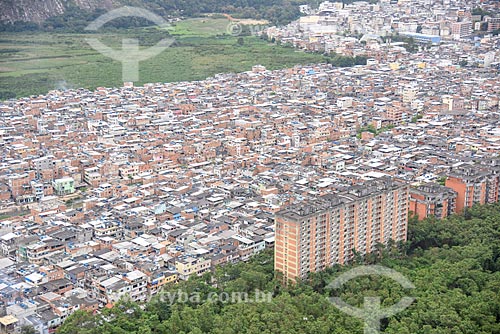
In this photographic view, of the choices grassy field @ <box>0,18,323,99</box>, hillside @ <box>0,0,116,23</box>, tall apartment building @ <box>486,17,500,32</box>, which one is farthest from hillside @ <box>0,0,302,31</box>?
tall apartment building @ <box>486,17,500,32</box>

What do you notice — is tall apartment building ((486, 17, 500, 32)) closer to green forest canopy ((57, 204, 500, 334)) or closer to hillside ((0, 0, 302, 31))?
hillside ((0, 0, 302, 31))

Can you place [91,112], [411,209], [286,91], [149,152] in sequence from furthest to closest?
[286,91] < [91,112] < [149,152] < [411,209]

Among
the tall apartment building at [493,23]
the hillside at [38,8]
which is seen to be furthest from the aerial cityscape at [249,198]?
the tall apartment building at [493,23]

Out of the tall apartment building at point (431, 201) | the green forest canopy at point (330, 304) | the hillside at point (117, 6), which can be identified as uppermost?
the hillside at point (117, 6)

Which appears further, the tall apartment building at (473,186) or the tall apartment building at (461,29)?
the tall apartment building at (461,29)

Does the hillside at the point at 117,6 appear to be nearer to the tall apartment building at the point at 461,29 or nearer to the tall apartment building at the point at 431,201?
the tall apartment building at the point at 461,29

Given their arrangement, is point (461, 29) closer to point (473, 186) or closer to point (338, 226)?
point (473, 186)

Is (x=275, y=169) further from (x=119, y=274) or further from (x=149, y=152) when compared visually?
(x=119, y=274)

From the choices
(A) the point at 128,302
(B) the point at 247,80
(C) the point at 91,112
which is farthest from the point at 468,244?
(B) the point at 247,80
